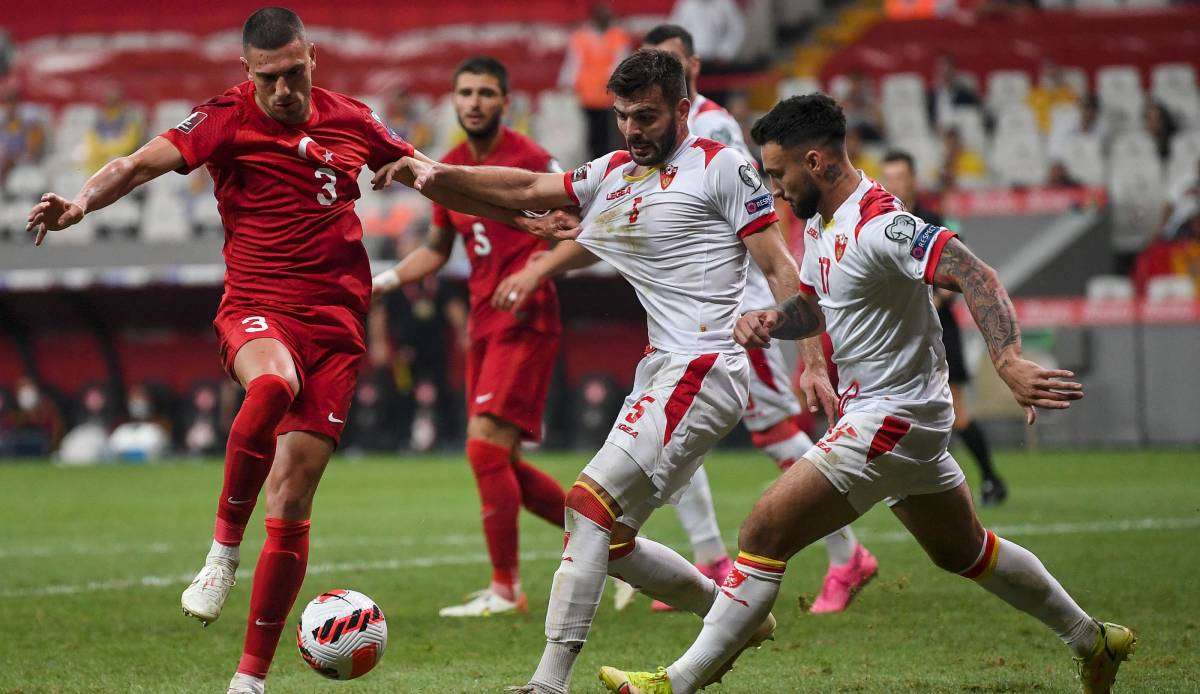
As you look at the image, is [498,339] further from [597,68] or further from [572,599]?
[597,68]

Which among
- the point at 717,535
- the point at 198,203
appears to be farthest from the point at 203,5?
the point at 717,535

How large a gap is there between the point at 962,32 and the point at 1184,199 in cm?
691

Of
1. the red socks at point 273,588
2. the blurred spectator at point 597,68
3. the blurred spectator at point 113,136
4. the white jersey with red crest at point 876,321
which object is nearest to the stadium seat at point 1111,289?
the blurred spectator at point 597,68

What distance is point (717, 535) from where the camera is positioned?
7562 millimetres

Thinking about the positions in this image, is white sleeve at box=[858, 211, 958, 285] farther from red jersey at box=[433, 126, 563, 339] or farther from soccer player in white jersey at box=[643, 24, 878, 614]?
red jersey at box=[433, 126, 563, 339]

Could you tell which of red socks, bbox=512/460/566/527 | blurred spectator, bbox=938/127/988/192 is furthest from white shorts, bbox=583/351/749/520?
blurred spectator, bbox=938/127/988/192

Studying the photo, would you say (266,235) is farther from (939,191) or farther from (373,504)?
(939,191)

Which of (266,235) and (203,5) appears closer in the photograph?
(266,235)

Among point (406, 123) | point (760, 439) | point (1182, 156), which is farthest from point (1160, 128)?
point (760, 439)

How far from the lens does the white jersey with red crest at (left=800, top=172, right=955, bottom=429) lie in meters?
4.86

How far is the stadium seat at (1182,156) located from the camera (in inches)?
745

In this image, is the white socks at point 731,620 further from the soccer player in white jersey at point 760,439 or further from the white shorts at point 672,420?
the soccer player in white jersey at point 760,439

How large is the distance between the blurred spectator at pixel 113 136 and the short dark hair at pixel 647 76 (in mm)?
17786

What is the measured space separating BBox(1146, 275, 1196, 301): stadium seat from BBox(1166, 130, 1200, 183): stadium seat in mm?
2618
